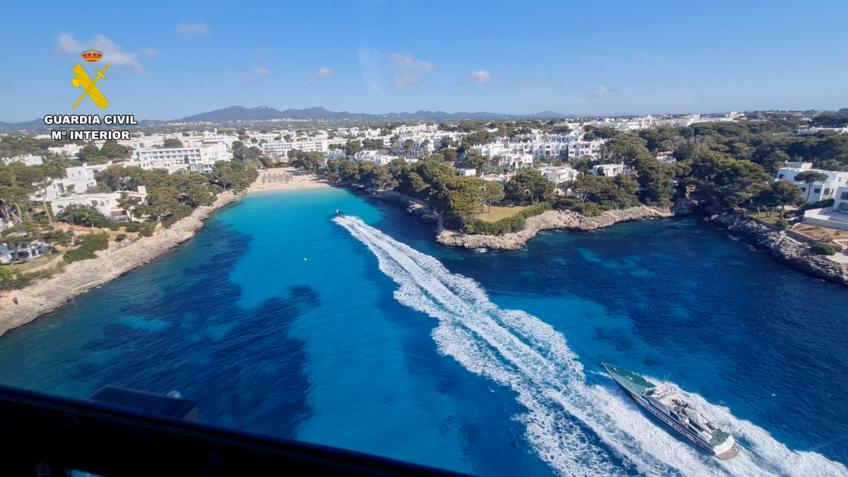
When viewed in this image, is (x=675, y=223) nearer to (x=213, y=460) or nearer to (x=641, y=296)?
(x=641, y=296)

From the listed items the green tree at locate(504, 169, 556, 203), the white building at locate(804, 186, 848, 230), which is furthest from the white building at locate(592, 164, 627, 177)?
the white building at locate(804, 186, 848, 230)

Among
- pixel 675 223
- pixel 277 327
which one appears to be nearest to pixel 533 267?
pixel 277 327

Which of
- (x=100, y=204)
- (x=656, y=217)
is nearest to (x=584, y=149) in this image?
(x=656, y=217)

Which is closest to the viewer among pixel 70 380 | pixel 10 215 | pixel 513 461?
pixel 513 461

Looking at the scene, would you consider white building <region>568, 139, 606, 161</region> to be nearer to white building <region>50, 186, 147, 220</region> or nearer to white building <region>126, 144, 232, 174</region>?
white building <region>50, 186, 147, 220</region>

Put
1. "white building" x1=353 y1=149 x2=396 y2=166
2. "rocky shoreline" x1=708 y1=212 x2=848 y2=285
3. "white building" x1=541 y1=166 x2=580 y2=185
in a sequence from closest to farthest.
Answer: "rocky shoreline" x1=708 y1=212 x2=848 y2=285 → "white building" x1=541 y1=166 x2=580 y2=185 → "white building" x1=353 y1=149 x2=396 y2=166

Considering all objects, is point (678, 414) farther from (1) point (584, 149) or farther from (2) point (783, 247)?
(1) point (584, 149)

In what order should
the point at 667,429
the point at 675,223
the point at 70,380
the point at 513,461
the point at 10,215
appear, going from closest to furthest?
the point at 513,461, the point at 667,429, the point at 70,380, the point at 10,215, the point at 675,223
